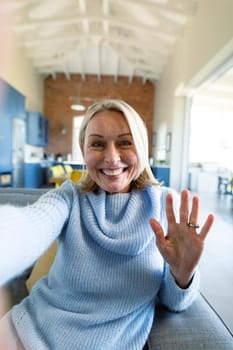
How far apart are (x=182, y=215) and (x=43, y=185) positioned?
831 centimetres

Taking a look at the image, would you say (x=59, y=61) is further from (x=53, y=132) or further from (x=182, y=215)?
(x=182, y=215)

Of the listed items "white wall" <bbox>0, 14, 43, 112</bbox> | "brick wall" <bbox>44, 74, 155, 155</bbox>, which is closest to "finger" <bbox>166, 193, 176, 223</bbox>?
"white wall" <bbox>0, 14, 43, 112</bbox>

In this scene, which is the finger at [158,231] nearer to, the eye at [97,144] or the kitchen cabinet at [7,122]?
the eye at [97,144]

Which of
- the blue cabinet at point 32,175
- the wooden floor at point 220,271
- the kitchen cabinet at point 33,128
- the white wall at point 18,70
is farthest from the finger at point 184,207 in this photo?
the kitchen cabinet at point 33,128

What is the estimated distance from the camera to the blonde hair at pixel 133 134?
88 centimetres

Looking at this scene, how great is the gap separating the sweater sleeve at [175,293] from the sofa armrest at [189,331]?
3 centimetres

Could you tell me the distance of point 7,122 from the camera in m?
5.51

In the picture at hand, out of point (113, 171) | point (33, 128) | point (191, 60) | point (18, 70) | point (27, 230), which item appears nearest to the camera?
point (27, 230)

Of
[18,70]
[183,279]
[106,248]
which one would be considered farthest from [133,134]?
[18,70]

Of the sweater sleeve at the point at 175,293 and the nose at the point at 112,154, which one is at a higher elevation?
the nose at the point at 112,154

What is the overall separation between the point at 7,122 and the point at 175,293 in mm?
5618

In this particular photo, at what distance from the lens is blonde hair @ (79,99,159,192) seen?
0.88 metres

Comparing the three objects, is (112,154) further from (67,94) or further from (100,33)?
(67,94)

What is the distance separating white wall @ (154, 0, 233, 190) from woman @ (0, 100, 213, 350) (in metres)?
3.39
